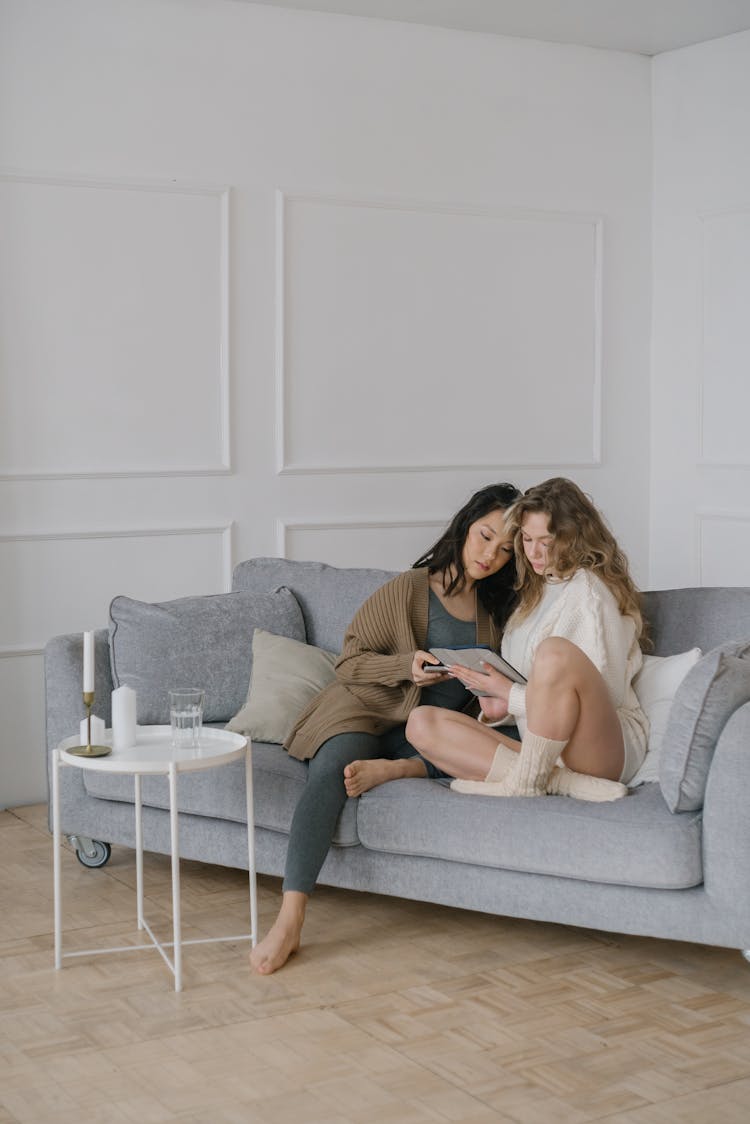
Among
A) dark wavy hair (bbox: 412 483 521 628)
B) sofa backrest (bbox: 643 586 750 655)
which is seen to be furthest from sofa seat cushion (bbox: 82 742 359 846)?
sofa backrest (bbox: 643 586 750 655)

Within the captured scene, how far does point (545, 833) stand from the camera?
3049 millimetres

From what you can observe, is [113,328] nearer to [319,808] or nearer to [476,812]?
[319,808]

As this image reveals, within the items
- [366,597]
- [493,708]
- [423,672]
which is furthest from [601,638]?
[366,597]

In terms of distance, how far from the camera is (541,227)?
5508 millimetres

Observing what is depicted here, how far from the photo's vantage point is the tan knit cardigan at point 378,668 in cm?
349

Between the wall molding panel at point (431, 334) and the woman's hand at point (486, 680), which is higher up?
the wall molding panel at point (431, 334)

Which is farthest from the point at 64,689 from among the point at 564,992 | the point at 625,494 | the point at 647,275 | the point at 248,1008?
the point at 647,275

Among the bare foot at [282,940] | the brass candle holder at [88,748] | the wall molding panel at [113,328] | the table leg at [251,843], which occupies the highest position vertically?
the wall molding panel at [113,328]

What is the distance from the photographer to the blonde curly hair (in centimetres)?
338

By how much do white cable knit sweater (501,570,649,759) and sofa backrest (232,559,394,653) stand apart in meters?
0.73

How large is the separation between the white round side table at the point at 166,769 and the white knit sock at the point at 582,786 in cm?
70

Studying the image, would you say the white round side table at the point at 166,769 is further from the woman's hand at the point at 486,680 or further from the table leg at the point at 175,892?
the woman's hand at the point at 486,680

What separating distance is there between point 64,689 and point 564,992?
1564 mm

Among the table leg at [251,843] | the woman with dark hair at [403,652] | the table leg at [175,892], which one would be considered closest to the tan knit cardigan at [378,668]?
the woman with dark hair at [403,652]
